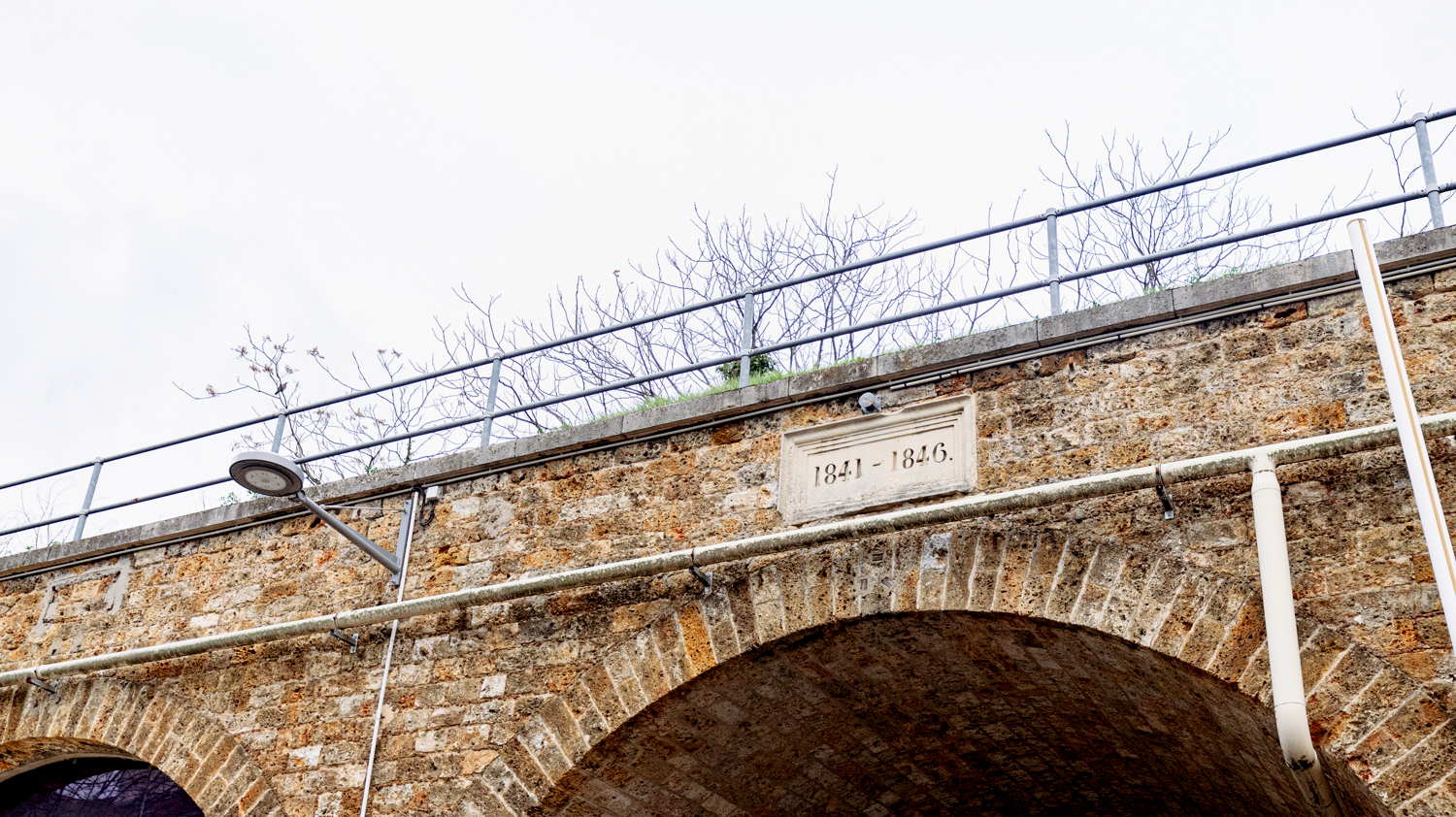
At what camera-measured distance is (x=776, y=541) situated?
20.5 feet

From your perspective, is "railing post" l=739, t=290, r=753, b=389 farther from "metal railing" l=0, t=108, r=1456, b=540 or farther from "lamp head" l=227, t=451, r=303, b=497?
"lamp head" l=227, t=451, r=303, b=497

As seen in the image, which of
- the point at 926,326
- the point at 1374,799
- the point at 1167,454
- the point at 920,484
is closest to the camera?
the point at 1374,799

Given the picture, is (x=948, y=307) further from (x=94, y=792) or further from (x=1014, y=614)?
(x=94, y=792)

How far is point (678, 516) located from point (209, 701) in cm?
281

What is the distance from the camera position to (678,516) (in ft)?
22.4

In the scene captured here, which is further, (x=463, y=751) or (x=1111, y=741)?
(x=1111, y=741)

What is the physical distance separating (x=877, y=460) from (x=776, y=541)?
0.65 meters

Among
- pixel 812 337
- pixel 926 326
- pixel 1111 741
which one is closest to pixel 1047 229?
pixel 812 337

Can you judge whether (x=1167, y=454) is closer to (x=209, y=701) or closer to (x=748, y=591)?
(x=748, y=591)

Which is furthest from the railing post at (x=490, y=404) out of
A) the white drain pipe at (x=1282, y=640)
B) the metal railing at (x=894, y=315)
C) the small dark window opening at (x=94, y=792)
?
the white drain pipe at (x=1282, y=640)

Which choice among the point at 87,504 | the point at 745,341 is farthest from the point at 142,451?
the point at 745,341

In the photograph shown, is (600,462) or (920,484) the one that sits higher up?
(600,462)

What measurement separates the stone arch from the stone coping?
2.96 feet

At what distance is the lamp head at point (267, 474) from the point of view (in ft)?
21.3
